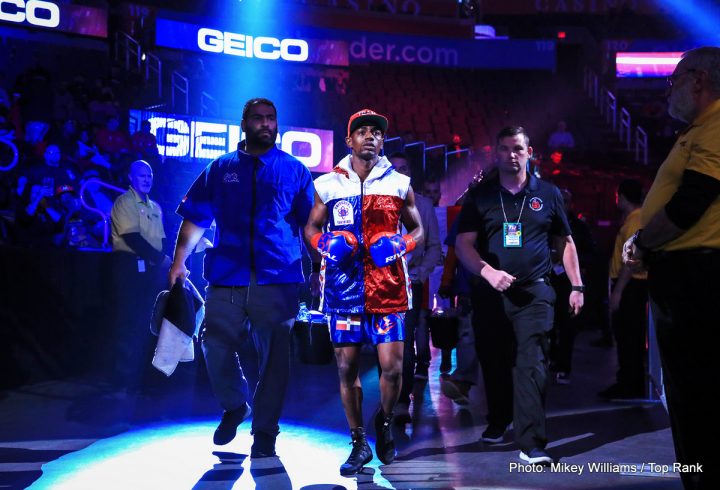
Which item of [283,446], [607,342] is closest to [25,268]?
[283,446]

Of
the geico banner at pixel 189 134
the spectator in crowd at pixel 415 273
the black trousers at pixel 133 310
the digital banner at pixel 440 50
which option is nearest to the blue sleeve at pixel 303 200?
the spectator in crowd at pixel 415 273

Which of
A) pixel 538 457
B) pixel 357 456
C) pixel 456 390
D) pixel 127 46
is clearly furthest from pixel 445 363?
pixel 127 46

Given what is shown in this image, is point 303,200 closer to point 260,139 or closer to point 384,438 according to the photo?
point 260,139

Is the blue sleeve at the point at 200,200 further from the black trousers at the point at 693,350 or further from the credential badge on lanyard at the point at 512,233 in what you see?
the black trousers at the point at 693,350

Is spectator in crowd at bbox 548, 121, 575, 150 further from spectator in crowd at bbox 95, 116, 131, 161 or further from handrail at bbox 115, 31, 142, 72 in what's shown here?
spectator in crowd at bbox 95, 116, 131, 161

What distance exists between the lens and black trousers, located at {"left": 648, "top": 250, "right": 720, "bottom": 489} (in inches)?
127

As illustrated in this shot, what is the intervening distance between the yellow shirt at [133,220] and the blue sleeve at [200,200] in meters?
2.07

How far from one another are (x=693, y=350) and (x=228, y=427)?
8.94 ft

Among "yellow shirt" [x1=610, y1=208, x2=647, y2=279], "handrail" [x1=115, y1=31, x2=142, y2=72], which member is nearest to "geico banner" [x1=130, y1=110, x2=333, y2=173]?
"handrail" [x1=115, y1=31, x2=142, y2=72]

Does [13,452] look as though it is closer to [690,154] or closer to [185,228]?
[185,228]

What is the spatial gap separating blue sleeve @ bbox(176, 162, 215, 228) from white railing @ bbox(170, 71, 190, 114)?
1217cm

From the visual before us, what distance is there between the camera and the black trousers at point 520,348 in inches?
181

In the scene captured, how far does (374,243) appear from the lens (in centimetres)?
439

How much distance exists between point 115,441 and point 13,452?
1.97 feet
